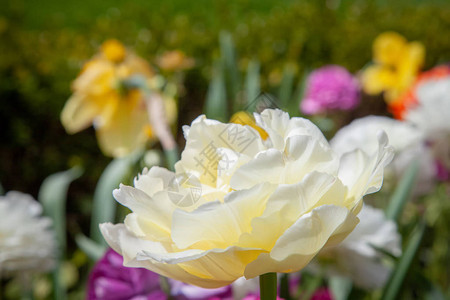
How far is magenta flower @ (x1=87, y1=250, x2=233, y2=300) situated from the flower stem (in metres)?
0.15

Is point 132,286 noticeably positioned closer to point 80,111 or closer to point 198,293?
point 198,293

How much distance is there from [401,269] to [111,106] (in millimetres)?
547

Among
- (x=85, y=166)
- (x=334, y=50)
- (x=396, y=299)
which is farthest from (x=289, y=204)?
(x=334, y=50)

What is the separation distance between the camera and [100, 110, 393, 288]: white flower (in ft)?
0.74

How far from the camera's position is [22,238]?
1.90 ft

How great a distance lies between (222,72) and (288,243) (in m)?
0.91

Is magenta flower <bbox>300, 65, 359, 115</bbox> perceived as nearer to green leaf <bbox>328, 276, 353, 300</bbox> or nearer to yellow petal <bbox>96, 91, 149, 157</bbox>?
yellow petal <bbox>96, 91, 149, 157</bbox>

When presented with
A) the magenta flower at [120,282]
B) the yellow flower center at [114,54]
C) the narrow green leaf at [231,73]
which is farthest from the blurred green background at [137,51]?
the magenta flower at [120,282]

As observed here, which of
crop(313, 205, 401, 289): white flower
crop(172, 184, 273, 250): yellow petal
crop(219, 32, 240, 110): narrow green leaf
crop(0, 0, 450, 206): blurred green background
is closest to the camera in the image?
crop(172, 184, 273, 250): yellow petal

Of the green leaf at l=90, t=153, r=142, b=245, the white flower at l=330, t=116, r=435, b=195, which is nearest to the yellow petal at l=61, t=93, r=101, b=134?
the green leaf at l=90, t=153, r=142, b=245

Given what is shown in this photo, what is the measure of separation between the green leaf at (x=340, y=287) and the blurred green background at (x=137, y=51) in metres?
0.85

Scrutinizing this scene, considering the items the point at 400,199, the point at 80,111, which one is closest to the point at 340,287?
the point at 400,199

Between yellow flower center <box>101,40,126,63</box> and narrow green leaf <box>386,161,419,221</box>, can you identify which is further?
yellow flower center <box>101,40,126,63</box>

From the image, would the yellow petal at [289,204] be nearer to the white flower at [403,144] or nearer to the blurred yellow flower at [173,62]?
the white flower at [403,144]
